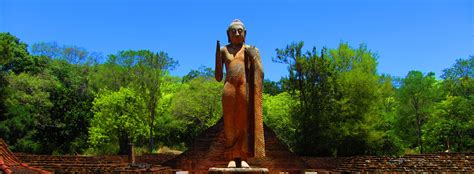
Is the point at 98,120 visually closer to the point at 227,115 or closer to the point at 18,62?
the point at 18,62

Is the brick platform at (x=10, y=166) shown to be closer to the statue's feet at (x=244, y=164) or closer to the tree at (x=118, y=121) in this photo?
the statue's feet at (x=244, y=164)

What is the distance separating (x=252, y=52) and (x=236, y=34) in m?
0.44

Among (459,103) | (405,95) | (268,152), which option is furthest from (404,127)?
(268,152)

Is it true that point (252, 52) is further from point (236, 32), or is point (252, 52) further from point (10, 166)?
point (10, 166)

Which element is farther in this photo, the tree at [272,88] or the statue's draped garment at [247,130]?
the tree at [272,88]

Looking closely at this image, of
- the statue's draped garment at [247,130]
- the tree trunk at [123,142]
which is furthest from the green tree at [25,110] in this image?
the statue's draped garment at [247,130]

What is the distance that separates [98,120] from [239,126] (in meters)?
38.9

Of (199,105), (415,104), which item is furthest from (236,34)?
(415,104)

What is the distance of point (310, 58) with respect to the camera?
42.7m

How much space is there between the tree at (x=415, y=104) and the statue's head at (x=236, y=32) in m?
39.5

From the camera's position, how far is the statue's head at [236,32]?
9398mm

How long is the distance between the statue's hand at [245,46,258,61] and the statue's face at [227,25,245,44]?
0.79ft

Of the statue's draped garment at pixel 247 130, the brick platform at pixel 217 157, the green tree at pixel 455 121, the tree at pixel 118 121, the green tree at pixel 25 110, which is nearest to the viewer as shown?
the statue's draped garment at pixel 247 130

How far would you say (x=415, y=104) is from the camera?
46.9 meters
